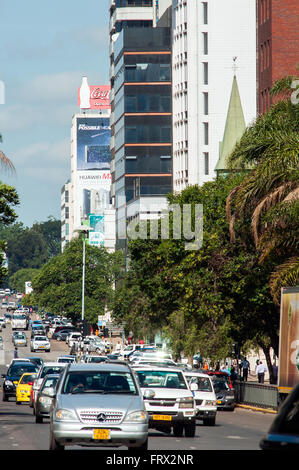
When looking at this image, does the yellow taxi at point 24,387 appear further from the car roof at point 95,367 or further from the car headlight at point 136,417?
the car headlight at point 136,417

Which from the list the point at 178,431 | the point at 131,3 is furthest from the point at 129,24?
the point at 178,431

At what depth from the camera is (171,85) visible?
134 meters

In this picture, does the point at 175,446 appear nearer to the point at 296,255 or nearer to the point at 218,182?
the point at 296,255

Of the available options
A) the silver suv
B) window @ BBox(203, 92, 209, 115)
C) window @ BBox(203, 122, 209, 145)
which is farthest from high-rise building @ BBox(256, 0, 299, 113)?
the silver suv

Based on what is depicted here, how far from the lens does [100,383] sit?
60.5ft

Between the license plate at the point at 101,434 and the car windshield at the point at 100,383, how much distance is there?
3.82 ft

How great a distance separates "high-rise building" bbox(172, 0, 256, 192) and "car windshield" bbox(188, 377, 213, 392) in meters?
88.7

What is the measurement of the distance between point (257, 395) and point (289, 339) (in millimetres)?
15117

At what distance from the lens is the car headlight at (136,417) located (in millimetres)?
17188

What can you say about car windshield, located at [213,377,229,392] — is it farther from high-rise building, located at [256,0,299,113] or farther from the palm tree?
high-rise building, located at [256,0,299,113]

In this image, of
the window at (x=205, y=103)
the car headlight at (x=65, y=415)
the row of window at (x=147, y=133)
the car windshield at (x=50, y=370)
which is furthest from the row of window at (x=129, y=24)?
the car headlight at (x=65, y=415)

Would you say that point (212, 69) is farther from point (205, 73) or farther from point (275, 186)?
point (275, 186)

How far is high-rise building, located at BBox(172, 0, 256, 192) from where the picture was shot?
404 feet
